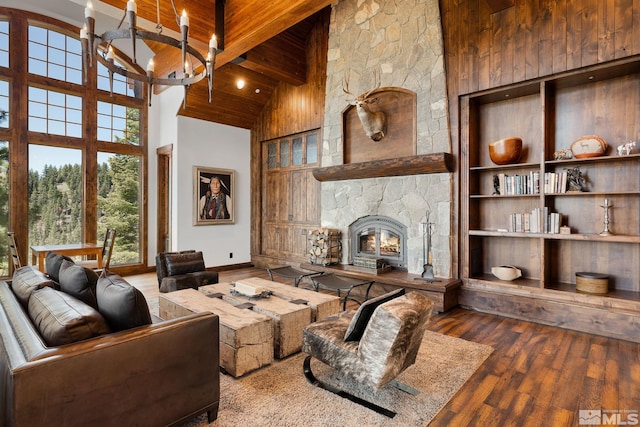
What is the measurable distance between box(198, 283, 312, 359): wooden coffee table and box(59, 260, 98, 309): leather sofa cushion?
122 centimetres

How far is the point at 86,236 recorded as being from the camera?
20.4ft

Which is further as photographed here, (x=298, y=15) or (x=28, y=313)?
(x=298, y=15)

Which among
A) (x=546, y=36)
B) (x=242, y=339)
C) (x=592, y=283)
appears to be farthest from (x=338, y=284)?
(x=546, y=36)

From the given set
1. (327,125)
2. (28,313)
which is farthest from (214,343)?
(327,125)

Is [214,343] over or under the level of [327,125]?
under

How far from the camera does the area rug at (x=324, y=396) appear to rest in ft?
6.93

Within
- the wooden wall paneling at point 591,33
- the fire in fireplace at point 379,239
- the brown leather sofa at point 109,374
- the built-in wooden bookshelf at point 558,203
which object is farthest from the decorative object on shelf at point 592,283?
the brown leather sofa at point 109,374

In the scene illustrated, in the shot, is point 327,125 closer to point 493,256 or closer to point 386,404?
point 493,256

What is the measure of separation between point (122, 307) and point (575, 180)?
4.54m

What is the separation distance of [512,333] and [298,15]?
4.13m

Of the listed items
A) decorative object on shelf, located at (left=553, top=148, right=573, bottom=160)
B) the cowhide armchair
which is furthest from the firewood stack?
decorative object on shelf, located at (left=553, top=148, right=573, bottom=160)

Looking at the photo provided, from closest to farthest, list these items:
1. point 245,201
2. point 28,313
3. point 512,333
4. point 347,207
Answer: point 28,313, point 512,333, point 347,207, point 245,201

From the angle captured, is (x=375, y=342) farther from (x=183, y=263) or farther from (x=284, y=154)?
(x=284, y=154)

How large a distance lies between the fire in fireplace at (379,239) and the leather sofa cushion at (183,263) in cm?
242
